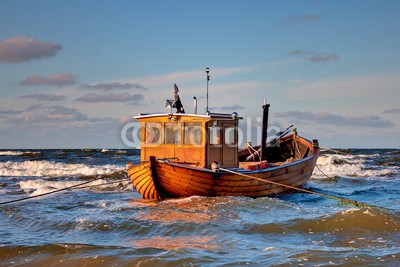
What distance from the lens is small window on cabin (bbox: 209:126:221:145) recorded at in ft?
51.9

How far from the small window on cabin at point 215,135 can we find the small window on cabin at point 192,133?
415 mm

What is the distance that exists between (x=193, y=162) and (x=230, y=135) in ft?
5.02

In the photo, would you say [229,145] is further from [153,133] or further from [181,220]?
[181,220]

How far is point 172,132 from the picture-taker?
51.8 feet

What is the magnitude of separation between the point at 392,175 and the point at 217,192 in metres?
19.0

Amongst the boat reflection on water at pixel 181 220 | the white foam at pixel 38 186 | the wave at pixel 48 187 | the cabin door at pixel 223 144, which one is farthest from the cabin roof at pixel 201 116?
the white foam at pixel 38 186

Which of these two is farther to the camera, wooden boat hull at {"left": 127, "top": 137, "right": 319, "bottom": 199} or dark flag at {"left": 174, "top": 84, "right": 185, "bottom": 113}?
dark flag at {"left": 174, "top": 84, "right": 185, "bottom": 113}

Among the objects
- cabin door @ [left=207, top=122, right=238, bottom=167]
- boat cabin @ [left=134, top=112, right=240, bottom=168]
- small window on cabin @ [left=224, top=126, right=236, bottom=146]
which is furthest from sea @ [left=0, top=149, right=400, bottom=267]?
small window on cabin @ [left=224, top=126, right=236, bottom=146]

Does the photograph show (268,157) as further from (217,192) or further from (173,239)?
(173,239)

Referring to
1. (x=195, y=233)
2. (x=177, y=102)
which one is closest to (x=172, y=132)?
(x=177, y=102)

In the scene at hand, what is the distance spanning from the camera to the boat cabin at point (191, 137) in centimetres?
1555

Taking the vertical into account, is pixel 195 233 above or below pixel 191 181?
below

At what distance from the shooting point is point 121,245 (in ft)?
31.4

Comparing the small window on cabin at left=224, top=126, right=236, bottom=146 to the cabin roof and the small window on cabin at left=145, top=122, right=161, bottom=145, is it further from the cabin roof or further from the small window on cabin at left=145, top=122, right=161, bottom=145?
the small window on cabin at left=145, top=122, right=161, bottom=145
